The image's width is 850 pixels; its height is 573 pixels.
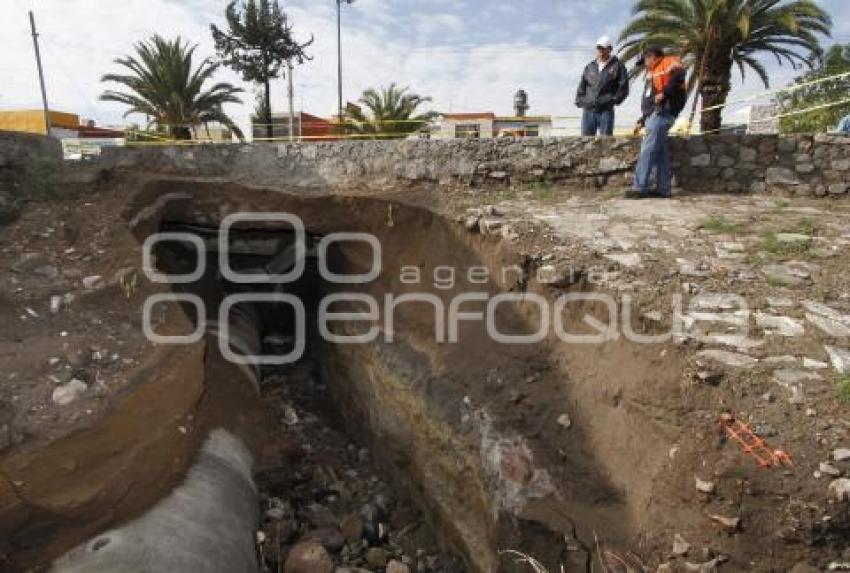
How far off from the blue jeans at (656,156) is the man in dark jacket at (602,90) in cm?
88

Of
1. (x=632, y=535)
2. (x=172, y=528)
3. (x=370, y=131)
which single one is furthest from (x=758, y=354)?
(x=370, y=131)

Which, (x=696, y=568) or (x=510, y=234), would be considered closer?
(x=696, y=568)

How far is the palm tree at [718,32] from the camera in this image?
11883mm

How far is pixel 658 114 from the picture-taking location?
585cm

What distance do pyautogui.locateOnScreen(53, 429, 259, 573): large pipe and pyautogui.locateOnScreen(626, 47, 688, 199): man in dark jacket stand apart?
15.4ft

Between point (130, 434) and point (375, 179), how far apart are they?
12.9ft

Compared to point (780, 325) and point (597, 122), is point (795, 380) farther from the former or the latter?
point (597, 122)

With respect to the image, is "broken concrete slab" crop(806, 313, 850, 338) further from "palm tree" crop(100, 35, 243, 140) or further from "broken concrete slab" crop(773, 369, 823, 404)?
"palm tree" crop(100, 35, 243, 140)

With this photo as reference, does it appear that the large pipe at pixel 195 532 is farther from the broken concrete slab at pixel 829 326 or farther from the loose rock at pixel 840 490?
the broken concrete slab at pixel 829 326

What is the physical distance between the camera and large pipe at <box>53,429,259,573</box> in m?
3.15

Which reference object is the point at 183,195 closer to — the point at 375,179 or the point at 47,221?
the point at 47,221

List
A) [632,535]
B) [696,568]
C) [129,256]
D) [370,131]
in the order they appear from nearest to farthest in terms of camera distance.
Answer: [696,568]
[632,535]
[129,256]
[370,131]

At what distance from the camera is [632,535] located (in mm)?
3229

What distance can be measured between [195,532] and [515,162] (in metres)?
4.87
